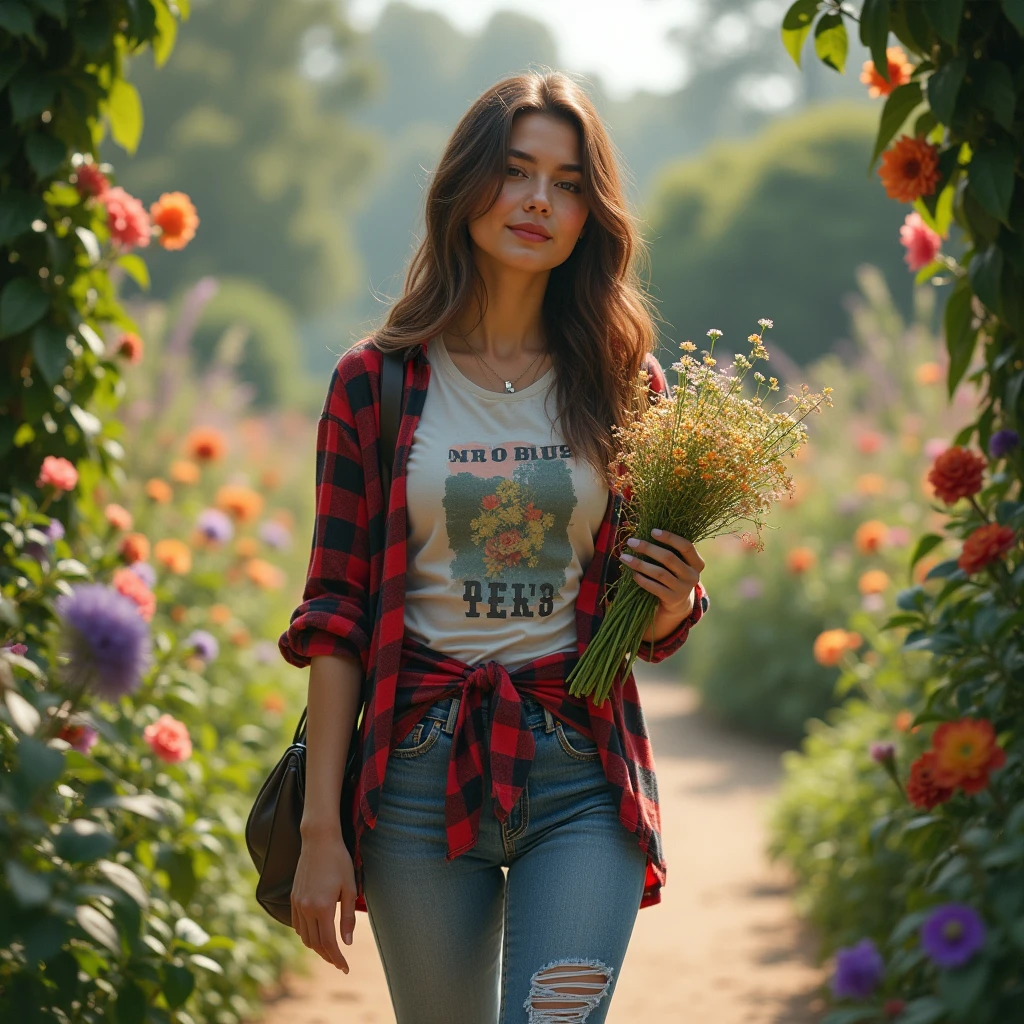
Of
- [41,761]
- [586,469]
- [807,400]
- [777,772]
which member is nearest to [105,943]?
[41,761]

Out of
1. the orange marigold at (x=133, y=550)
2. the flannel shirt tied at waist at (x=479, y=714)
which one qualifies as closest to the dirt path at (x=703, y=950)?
the orange marigold at (x=133, y=550)

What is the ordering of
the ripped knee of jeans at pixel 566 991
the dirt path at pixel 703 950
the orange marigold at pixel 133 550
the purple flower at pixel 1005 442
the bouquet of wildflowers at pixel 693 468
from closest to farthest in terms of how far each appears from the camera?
the ripped knee of jeans at pixel 566 991 → the bouquet of wildflowers at pixel 693 468 → the purple flower at pixel 1005 442 → the orange marigold at pixel 133 550 → the dirt path at pixel 703 950

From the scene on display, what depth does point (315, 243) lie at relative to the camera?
31406 mm

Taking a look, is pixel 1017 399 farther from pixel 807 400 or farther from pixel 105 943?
pixel 105 943

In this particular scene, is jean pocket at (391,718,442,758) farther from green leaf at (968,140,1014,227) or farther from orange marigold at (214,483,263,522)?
orange marigold at (214,483,263,522)

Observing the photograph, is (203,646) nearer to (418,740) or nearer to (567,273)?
(418,740)

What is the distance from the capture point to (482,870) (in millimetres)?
2061

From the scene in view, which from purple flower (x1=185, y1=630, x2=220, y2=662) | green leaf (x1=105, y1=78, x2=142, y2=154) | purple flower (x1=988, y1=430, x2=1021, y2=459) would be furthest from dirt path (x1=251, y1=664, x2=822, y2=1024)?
green leaf (x1=105, y1=78, x2=142, y2=154)

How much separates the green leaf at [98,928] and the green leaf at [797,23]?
1.60m

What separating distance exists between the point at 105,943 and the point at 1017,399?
157 centimetres

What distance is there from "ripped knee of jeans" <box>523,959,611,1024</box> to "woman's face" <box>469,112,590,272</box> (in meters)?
1.11

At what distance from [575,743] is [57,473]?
1.17 meters

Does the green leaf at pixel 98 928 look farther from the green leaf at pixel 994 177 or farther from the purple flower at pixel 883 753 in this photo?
the purple flower at pixel 883 753

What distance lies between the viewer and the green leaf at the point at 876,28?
6.50 ft
